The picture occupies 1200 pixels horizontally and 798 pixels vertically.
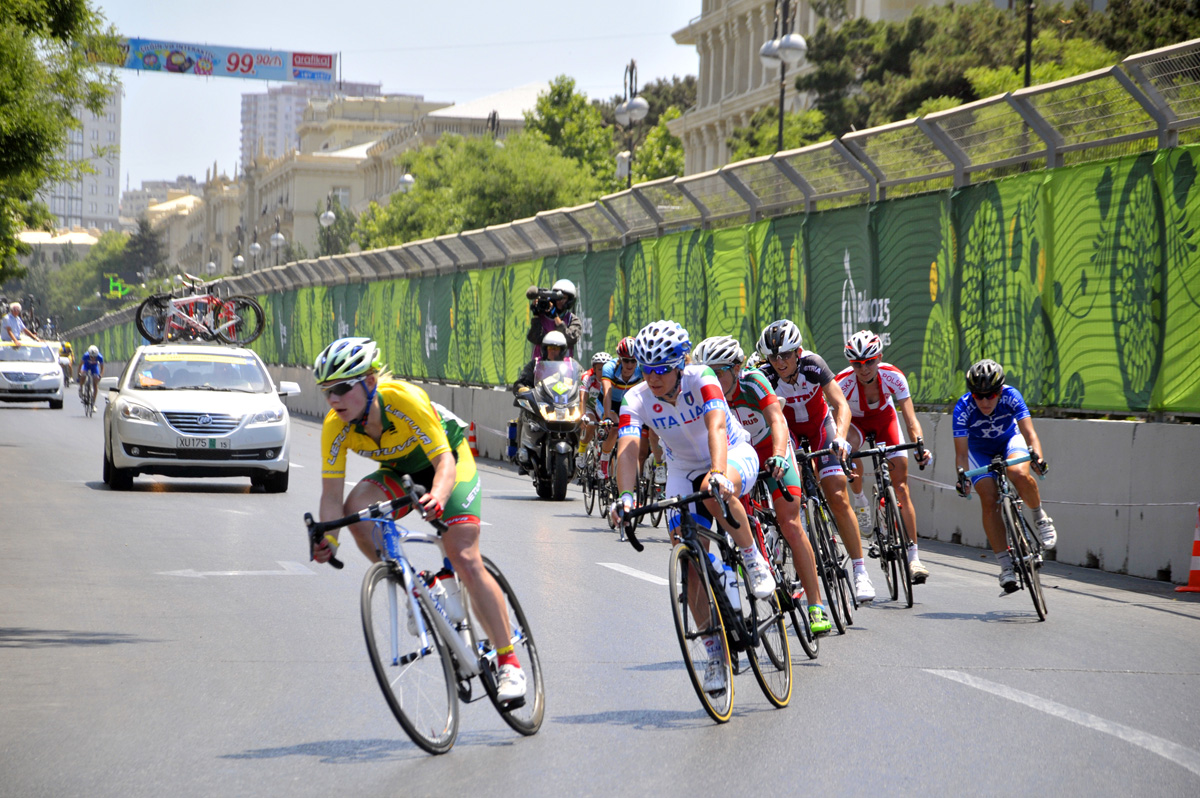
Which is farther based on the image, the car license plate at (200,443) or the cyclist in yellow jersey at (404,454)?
the car license plate at (200,443)

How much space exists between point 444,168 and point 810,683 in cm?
6739

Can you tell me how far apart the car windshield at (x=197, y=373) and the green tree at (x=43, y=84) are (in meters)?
3.02

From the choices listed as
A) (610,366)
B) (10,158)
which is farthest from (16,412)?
(610,366)

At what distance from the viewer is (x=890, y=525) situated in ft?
32.8

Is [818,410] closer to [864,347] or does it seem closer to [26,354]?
[864,347]

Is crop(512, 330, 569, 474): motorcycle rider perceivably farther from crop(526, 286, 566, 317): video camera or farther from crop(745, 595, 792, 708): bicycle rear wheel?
crop(745, 595, 792, 708): bicycle rear wheel

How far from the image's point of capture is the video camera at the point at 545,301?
1801 cm

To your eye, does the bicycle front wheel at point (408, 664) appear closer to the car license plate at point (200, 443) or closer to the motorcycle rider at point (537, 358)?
the car license plate at point (200, 443)

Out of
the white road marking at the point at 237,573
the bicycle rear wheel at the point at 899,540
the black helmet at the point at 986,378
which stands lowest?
the white road marking at the point at 237,573

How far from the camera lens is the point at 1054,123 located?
44.1 ft

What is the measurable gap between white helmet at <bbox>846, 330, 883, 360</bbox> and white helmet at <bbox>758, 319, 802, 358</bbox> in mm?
1268

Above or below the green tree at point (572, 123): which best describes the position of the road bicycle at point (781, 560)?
below

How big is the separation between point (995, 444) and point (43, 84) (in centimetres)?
1480

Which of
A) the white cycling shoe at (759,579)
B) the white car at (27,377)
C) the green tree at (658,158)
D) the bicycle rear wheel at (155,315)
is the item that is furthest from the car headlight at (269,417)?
the green tree at (658,158)
